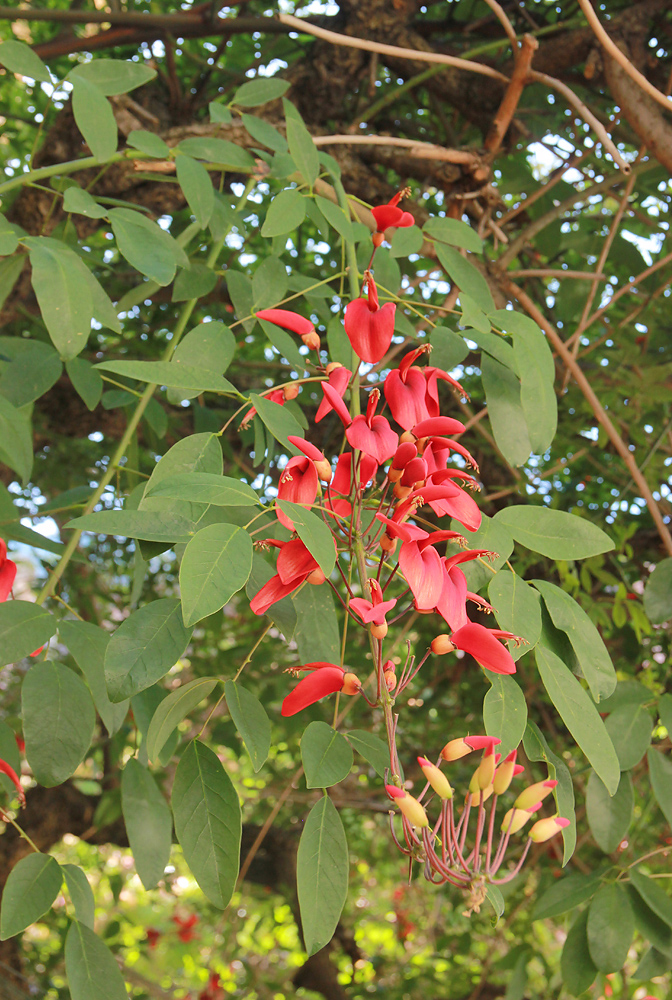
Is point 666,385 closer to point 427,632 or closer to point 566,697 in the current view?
point 427,632

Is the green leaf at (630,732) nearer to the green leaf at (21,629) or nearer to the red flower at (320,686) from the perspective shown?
the red flower at (320,686)

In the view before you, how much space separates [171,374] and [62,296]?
13 centimetres

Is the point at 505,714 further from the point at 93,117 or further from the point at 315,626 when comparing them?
the point at 93,117

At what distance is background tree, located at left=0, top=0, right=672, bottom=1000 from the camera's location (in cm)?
57

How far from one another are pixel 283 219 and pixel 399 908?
8.10 feet

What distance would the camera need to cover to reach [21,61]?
644 mm

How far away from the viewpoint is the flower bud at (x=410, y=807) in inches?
12.8

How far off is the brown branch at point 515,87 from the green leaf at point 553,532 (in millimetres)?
591

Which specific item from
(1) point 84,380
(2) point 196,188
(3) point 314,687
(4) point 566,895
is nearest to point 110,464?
(1) point 84,380

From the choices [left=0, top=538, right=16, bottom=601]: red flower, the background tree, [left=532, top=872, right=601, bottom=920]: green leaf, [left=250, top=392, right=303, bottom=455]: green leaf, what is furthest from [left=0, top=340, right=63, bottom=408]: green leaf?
[left=532, top=872, right=601, bottom=920]: green leaf

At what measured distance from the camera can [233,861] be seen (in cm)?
→ 42

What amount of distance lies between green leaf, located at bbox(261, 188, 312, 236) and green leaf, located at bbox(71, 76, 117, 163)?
0.44 ft

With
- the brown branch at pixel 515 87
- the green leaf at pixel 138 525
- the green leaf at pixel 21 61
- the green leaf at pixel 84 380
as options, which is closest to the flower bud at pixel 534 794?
the green leaf at pixel 138 525

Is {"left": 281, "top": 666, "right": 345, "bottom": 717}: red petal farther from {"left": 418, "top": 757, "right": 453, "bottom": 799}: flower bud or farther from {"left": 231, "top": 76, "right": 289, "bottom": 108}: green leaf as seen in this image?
{"left": 231, "top": 76, "right": 289, "bottom": 108}: green leaf
